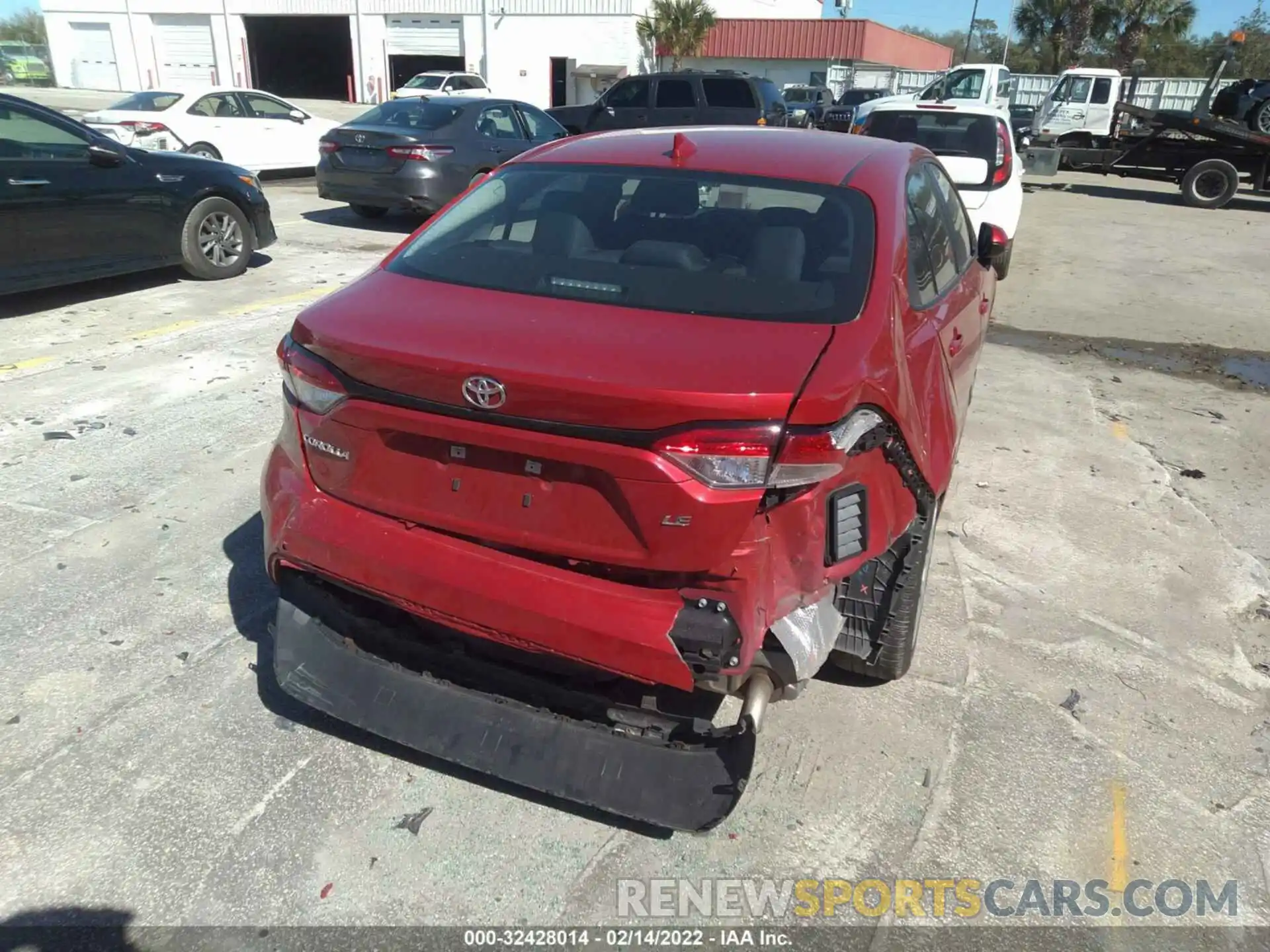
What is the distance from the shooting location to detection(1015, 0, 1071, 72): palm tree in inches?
1725

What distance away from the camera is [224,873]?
234 centimetres

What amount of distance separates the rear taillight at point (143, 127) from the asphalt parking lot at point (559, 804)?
28.1 ft

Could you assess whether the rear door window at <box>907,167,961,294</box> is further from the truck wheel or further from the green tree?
the green tree

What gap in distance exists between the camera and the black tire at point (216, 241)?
25.6 ft

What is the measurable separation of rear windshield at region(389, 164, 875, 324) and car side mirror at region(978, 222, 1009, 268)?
67.6 inches

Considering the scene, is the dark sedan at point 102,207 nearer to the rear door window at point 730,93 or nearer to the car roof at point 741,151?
the car roof at point 741,151

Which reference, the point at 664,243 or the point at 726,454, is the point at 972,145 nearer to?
the point at 664,243

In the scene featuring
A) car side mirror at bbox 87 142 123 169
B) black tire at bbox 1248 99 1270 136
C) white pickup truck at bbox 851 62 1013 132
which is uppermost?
white pickup truck at bbox 851 62 1013 132

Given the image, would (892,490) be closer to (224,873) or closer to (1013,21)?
(224,873)

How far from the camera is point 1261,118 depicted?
16.8 meters

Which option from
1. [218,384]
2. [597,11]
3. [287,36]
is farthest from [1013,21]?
[218,384]

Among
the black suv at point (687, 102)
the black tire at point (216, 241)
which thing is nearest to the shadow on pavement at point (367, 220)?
the black tire at point (216, 241)

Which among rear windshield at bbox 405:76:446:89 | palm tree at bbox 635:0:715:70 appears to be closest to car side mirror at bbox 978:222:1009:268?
rear windshield at bbox 405:76:446:89

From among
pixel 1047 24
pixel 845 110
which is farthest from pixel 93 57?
pixel 1047 24
